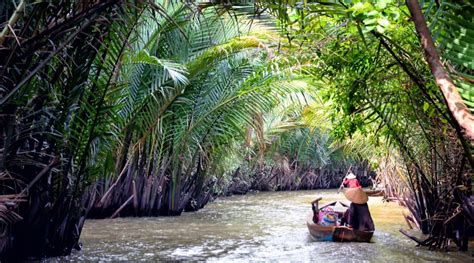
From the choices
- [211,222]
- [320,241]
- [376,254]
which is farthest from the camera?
[211,222]

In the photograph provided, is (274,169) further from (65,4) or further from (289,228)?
(65,4)

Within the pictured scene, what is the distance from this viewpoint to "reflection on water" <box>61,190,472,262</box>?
8.00 metres

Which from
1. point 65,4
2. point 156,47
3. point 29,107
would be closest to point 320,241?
point 156,47

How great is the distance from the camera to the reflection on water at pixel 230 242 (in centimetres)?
800

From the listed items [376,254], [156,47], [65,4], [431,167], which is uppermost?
[156,47]

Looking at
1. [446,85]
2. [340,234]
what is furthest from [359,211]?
[446,85]

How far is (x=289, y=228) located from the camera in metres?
11.8

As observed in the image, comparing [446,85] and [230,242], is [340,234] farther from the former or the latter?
[446,85]

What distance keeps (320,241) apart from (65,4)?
6.92 metres

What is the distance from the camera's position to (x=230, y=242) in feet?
31.1

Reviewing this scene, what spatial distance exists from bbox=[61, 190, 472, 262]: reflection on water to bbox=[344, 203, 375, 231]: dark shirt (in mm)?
302

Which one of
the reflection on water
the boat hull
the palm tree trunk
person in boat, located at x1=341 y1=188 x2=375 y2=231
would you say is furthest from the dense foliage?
the boat hull

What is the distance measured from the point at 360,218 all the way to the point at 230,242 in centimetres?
237

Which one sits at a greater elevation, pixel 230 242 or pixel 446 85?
pixel 446 85
